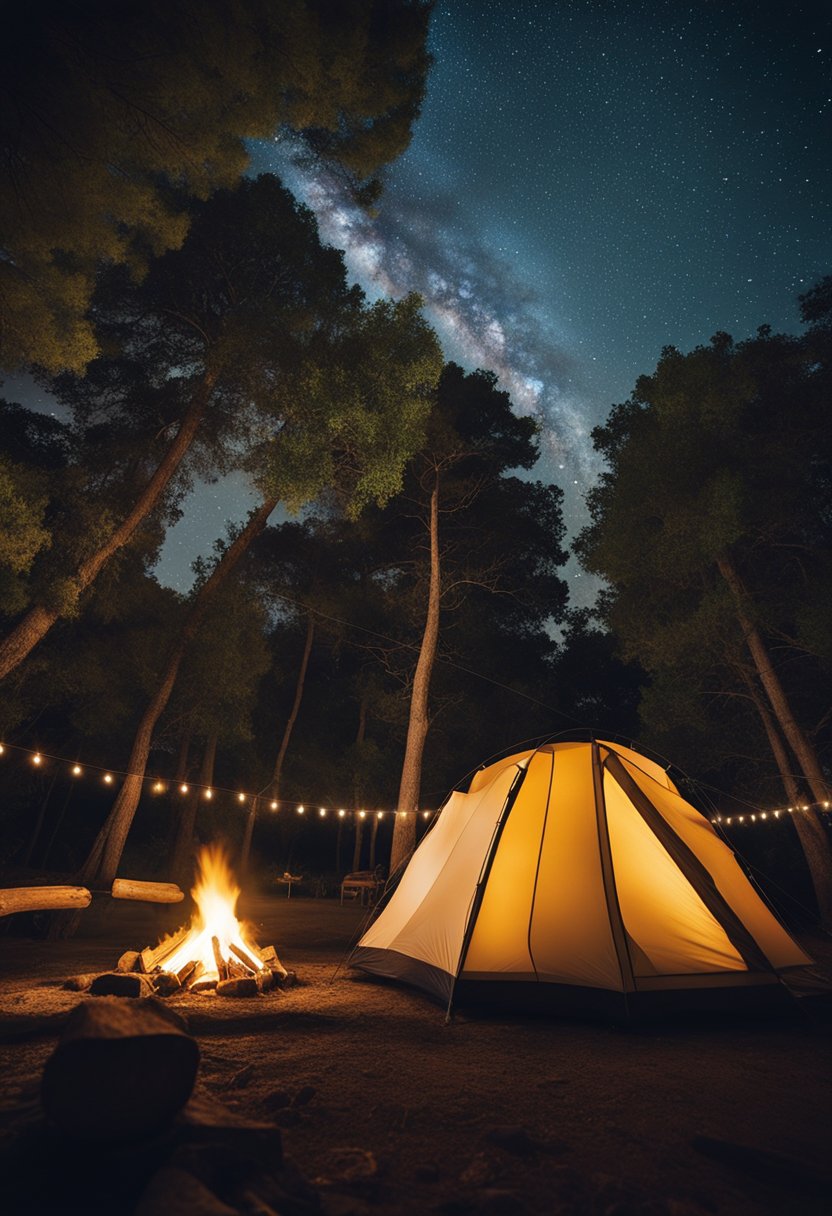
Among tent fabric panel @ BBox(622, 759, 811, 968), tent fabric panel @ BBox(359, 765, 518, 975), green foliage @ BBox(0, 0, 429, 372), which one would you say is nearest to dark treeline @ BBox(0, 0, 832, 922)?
green foliage @ BBox(0, 0, 429, 372)

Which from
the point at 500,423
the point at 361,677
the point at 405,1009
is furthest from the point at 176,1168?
the point at 361,677

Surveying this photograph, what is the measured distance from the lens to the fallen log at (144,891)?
301 inches

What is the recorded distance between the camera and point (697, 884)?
4.82 m

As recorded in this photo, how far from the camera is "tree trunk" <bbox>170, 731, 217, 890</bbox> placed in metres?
18.0

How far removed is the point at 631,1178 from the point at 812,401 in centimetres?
1277

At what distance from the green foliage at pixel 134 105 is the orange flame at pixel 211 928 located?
274 inches

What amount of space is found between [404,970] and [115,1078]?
151 inches

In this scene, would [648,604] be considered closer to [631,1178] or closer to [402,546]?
[402,546]

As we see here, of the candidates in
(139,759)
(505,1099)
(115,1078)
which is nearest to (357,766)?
(139,759)

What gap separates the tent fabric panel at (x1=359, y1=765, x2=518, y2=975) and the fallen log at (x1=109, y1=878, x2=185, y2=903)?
3.26 metres

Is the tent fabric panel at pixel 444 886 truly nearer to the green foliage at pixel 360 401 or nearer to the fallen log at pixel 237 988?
the fallen log at pixel 237 988

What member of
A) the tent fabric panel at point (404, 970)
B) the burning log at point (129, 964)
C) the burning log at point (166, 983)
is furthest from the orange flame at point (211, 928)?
the tent fabric panel at point (404, 970)

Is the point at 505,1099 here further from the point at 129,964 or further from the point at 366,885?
the point at 366,885

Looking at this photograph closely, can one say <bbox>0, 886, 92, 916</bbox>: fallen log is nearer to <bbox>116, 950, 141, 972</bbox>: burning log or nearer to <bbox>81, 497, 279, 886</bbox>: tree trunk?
<bbox>116, 950, 141, 972</bbox>: burning log
